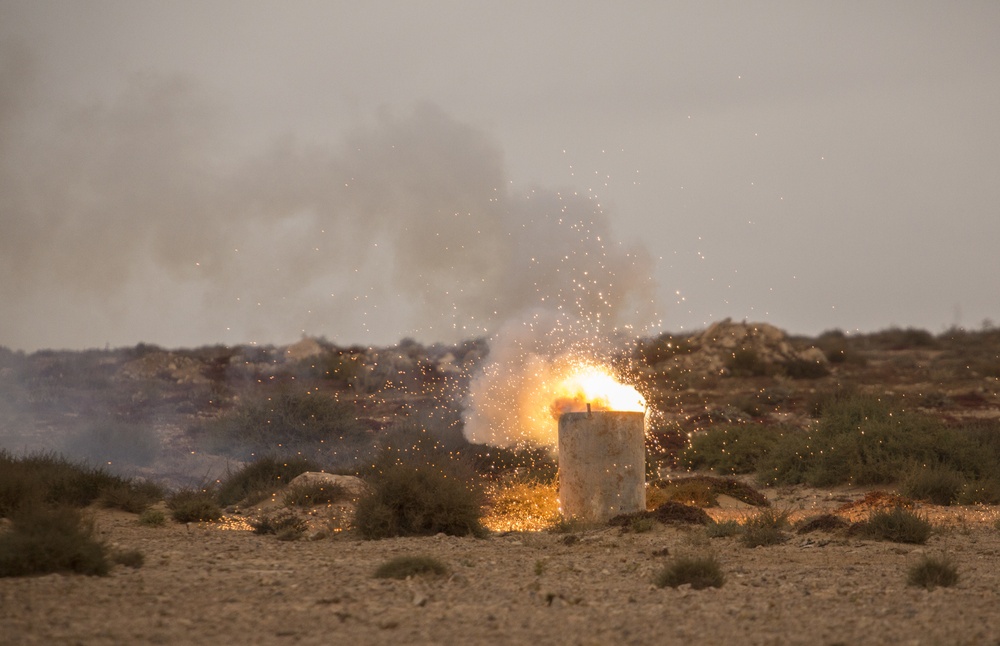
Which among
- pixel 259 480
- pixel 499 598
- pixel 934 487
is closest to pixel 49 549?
pixel 499 598

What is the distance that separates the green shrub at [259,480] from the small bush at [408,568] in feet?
25.8

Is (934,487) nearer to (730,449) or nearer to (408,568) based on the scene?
(730,449)

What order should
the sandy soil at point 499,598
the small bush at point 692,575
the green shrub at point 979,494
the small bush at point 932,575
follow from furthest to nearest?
1. the green shrub at point 979,494
2. the small bush at point 692,575
3. the small bush at point 932,575
4. the sandy soil at point 499,598

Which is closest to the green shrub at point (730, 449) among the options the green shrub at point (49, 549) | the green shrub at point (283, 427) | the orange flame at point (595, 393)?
Answer: the orange flame at point (595, 393)

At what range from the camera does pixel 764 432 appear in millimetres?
23641

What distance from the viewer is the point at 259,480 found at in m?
17.1

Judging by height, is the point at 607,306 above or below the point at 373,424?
above

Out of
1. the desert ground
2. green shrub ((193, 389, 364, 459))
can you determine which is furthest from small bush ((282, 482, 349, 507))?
green shrub ((193, 389, 364, 459))

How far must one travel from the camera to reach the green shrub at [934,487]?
16.0 meters

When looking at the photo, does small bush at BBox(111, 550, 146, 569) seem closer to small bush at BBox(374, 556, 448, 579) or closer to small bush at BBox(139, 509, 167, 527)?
small bush at BBox(374, 556, 448, 579)

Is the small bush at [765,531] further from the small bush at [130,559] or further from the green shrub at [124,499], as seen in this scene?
the green shrub at [124,499]

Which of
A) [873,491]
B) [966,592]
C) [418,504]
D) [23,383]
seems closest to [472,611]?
[966,592]

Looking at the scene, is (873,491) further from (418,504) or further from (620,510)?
(418,504)

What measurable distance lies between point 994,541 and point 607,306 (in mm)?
6784
